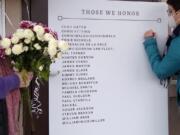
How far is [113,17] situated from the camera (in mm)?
2457

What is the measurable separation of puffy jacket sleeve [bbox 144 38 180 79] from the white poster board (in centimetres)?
7

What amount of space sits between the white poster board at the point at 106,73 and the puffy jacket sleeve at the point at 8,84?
393 millimetres

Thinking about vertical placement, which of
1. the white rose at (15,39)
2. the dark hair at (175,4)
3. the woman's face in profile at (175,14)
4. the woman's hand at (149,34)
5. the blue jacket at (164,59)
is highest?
the dark hair at (175,4)

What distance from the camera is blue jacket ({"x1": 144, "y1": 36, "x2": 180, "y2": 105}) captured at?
2365 millimetres

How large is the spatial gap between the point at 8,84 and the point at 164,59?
990mm

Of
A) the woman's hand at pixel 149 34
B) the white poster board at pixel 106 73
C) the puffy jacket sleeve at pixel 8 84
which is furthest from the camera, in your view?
the woman's hand at pixel 149 34

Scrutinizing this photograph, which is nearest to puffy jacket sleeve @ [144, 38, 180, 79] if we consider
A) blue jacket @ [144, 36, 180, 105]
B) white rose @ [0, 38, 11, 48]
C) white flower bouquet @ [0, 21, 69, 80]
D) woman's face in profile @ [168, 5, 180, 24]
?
blue jacket @ [144, 36, 180, 105]

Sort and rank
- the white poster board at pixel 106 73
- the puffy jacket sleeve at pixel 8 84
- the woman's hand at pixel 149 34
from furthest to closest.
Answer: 1. the woman's hand at pixel 149 34
2. the white poster board at pixel 106 73
3. the puffy jacket sleeve at pixel 8 84

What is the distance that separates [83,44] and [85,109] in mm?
395

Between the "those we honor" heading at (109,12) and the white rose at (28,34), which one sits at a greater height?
the "those we honor" heading at (109,12)

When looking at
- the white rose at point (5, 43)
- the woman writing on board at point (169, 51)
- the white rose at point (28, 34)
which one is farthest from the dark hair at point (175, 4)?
the white rose at point (5, 43)

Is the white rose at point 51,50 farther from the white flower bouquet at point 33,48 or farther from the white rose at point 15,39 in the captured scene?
the white rose at point 15,39

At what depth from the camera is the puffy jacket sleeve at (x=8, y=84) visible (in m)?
1.89

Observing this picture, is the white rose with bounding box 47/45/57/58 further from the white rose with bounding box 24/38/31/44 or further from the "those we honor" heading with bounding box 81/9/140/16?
the "those we honor" heading with bounding box 81/9/140/16
